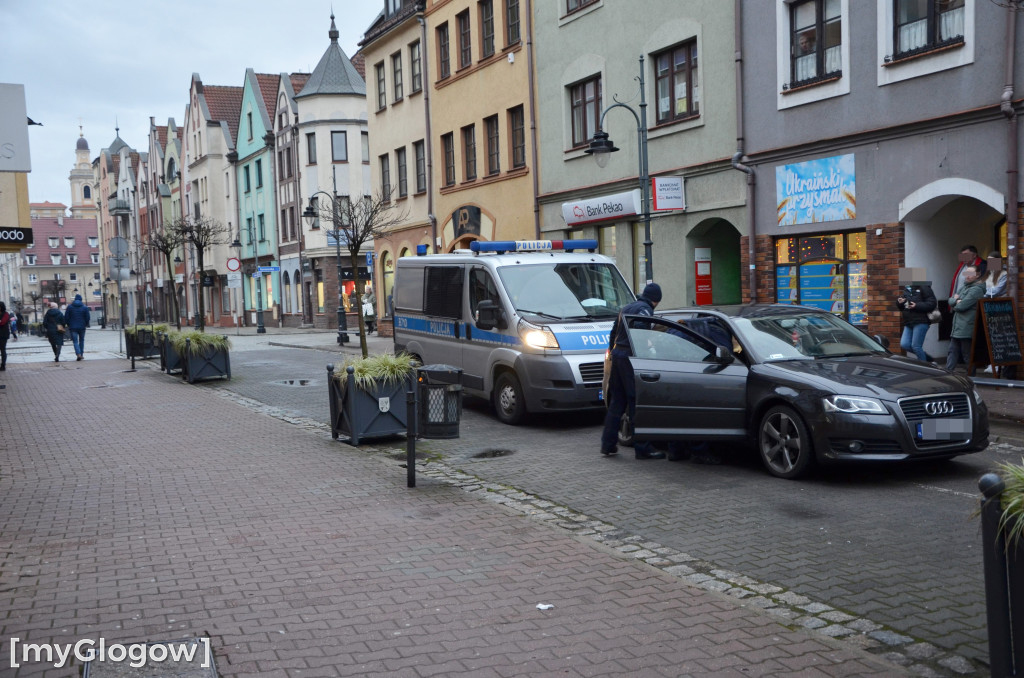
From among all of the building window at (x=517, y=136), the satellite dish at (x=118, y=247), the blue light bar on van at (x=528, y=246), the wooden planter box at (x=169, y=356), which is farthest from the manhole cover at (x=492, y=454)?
the satellite dish at (x=118, y=247)

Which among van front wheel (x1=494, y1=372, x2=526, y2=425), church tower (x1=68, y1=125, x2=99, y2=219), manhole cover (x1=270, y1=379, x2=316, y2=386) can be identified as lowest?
manhole cover (x1=270, y1=379, x2=316, y2=386)

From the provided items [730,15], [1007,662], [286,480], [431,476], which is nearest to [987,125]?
[730,15]

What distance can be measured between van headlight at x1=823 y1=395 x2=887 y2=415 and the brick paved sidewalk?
2.62m

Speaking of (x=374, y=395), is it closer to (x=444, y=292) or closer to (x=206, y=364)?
(x=444, y=292)

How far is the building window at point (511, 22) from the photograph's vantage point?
26.0 m

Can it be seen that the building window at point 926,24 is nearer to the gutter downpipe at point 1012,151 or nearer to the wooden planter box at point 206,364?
the gutter downpipe at point 1012,151

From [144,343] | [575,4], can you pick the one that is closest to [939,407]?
[575,4]

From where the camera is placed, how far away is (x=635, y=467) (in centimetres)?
924

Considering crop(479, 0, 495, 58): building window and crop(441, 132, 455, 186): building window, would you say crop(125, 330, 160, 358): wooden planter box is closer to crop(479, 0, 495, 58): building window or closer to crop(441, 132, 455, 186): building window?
crop(441, 132, 455, 186): building window

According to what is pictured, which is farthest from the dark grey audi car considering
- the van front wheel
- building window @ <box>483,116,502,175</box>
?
building window @ <box>483,116,502,175</box>

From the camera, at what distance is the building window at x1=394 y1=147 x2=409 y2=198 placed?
109ft

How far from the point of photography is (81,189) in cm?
15538

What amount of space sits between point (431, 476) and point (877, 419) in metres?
4.03

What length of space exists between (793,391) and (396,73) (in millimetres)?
27798
